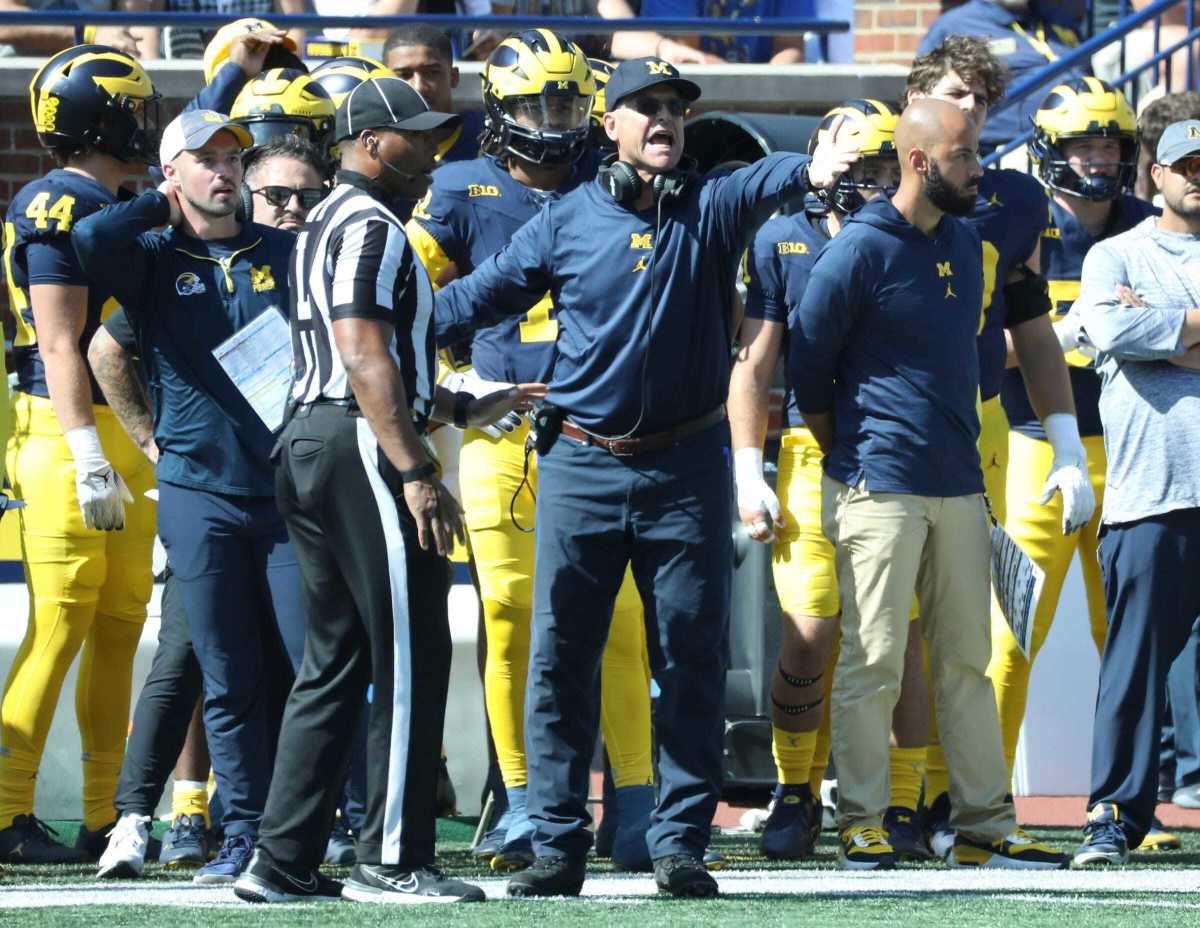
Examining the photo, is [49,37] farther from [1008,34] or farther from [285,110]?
[1008,34]

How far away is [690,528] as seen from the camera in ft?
19.3

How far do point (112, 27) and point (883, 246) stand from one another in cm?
463

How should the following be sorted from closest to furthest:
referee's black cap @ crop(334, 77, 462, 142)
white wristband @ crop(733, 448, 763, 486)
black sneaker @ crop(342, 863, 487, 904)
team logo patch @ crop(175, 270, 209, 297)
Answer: black sneaker @ crop(342, 863, 487, 904) < referee's black cap @ crop(334, 77, 462, 142) < team logo patch @ crop(175, 270, 209, 297) < white wristband @ crop(733, 448, 763, 486)

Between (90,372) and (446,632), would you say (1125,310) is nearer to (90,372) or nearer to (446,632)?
(446,632)

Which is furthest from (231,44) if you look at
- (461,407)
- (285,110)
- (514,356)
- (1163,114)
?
(1163,114)

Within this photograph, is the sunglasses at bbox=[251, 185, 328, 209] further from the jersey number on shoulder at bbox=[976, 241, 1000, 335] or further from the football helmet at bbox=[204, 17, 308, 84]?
the jersey number on shoulder at bbox=[976, 241, 1000, 335]

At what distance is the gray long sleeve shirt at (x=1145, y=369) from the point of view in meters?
6.86

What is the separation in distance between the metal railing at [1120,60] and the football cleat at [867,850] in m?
3.74

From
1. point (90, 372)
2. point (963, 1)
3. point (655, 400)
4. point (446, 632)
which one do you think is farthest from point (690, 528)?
point (963, 1)

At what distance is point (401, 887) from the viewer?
5.50 m

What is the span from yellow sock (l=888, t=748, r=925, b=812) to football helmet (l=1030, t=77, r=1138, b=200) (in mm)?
2029

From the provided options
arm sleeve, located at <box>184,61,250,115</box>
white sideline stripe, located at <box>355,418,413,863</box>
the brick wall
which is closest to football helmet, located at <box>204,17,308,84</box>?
arm sleeve, located at <box>184,61,250,115</box>

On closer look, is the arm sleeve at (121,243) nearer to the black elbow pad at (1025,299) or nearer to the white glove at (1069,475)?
the black elbow pad at (1025,299)

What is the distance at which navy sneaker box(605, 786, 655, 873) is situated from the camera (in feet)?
21.6
